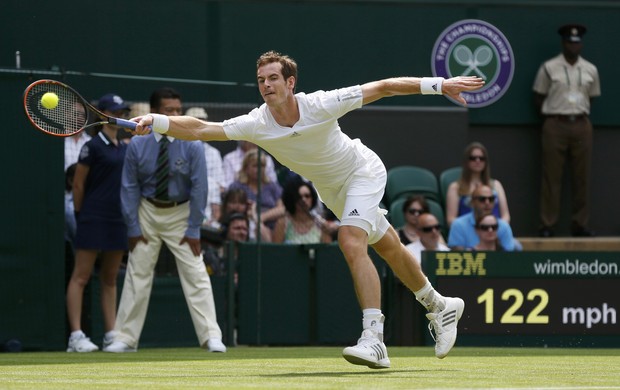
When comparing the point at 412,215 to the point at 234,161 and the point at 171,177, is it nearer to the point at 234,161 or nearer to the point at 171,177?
the point at 234,161

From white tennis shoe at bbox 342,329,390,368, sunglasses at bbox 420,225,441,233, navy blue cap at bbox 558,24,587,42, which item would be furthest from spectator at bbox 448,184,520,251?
white tennis shoe at bbox 342,329,390,368

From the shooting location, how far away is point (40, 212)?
1134cm

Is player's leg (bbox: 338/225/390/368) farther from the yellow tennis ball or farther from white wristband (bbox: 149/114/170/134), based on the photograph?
the yellow tennis ball

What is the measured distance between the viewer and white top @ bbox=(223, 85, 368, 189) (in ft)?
26.8

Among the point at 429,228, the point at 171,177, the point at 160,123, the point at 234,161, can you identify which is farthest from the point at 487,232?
the point at 160,123

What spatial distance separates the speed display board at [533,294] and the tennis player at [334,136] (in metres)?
3.32

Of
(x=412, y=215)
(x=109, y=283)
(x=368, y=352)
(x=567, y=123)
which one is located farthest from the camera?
(x=567, y=123)

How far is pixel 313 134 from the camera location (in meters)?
8.24

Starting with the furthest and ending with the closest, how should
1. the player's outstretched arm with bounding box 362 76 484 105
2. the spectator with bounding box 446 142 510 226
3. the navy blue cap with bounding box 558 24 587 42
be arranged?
the navy blue cap with bounding box 558 24 587 42
the spectator with bounding box 446 142 510 226
the player's outstretched arm with bounding box 362 76 484 105

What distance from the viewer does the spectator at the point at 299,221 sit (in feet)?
41.0

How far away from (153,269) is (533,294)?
326cm

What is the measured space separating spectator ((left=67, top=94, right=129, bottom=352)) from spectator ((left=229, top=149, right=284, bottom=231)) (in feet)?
4.72

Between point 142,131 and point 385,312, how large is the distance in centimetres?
467

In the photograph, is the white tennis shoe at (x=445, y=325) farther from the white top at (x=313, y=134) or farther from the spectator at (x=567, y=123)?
the spectator at (x=567, y=123)
